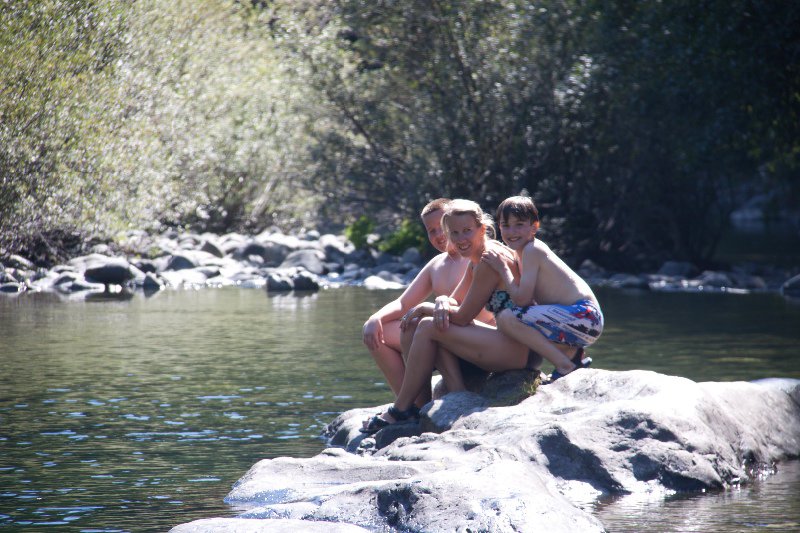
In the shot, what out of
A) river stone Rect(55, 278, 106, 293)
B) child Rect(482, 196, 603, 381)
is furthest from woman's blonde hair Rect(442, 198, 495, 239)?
river stone Rect(55, 278, 106, 293)

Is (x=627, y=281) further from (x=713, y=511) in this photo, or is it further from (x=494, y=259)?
(x=713, y=511)

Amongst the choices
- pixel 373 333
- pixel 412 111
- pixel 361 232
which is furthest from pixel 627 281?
pixel 373 333

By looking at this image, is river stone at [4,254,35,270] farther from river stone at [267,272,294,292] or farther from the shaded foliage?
river stone at [267,272,294,292]

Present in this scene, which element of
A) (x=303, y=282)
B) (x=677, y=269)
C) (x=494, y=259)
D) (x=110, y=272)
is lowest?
(x=677, y=269)

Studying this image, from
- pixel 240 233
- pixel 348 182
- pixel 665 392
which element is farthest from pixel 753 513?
pixel 240 233

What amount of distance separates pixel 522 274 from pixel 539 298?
0.22 meters

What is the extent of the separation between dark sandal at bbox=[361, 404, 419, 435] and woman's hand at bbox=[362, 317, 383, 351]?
45cm

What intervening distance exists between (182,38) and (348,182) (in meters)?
4.63

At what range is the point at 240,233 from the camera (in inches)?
1238

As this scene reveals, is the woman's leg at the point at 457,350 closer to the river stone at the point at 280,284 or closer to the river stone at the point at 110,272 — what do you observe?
the river stone at the point at 280,284

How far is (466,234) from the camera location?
753 cm

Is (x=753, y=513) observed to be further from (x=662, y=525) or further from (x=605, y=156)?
(x=605, y=156)

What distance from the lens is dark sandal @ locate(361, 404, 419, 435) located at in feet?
25.3

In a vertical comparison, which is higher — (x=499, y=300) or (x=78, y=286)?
(x=499, y=300)
